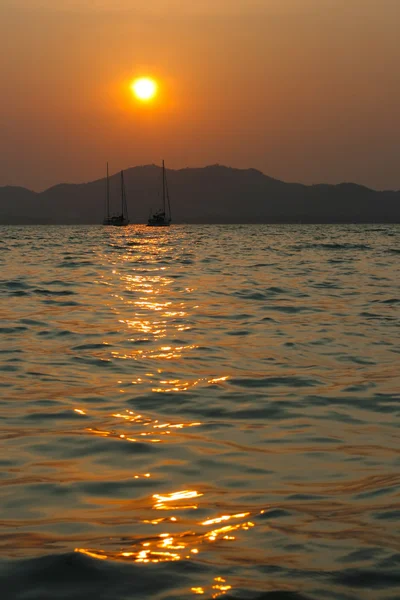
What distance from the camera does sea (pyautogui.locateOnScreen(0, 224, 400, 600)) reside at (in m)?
5.00

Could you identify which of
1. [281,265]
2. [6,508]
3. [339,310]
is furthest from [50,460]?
[281,265]

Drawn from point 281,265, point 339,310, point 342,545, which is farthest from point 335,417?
point 281,265

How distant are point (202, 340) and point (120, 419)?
589 centimetres

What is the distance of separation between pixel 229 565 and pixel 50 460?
102 inches

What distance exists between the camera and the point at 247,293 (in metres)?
24.5

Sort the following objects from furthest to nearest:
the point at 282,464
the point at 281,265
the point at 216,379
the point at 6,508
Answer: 1. the point at 281,265
2. the point at 216,379
3. the point at 282,464
4. the point at 6,508

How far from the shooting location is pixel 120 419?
29.3ft

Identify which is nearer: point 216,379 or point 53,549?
point 53,549

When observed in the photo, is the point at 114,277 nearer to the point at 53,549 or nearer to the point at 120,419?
the point at 120,419

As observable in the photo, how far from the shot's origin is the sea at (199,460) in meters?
5.00

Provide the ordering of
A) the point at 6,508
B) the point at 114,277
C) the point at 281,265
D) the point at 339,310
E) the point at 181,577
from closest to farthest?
the point at 181,577
the point at 6,508
the point at 339,310
the point at 114,277
the point at 281,265

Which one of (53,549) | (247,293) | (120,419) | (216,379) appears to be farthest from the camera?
(247,293)

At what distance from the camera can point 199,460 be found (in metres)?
7.35

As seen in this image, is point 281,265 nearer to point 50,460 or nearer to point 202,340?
point 202,340
